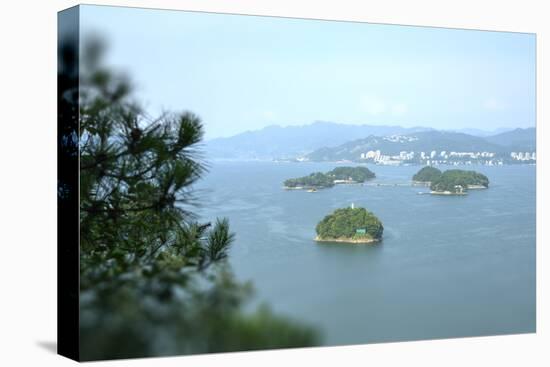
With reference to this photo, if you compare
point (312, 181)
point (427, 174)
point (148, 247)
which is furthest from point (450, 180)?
point (148, 247)

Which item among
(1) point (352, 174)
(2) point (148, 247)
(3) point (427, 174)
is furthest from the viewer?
(3) point (427, 174)

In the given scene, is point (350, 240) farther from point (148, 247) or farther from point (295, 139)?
point (148, 247)

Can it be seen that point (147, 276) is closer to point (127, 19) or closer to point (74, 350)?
point (74, 350)

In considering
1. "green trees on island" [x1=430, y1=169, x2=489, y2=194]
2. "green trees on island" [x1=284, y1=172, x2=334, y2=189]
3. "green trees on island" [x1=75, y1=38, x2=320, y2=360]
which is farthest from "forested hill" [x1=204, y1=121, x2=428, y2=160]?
"green trees on island" [x1=430, y1=169, x2=489, y2=194]

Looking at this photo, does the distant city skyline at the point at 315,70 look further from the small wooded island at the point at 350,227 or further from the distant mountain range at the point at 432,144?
the small wooded island at the point at 350,227

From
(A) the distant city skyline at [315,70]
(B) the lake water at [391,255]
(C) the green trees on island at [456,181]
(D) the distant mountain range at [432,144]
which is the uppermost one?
(A) the distant city skyline at [315,70]

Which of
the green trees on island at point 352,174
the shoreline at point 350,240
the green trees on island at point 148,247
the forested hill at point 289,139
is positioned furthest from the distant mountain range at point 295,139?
the shoreline at point 350,240

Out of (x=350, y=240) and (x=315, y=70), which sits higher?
(x=315, y=70)

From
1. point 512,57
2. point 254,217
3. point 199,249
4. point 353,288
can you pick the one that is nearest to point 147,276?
point 199,249
